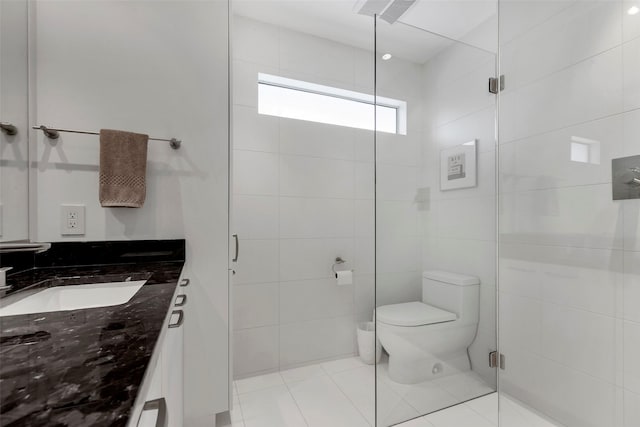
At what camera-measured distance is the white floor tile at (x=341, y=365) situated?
2.14m

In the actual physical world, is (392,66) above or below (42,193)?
above

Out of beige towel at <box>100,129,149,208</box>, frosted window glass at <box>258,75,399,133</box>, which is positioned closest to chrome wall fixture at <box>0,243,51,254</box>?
beige towel at <box>100,129,149,208</box>

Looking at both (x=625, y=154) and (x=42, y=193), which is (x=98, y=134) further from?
(x=625, y=154)

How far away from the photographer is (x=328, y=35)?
2.26m

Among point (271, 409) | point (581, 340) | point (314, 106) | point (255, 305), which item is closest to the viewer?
point (581, 340)

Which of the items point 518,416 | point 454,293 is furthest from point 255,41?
point 518,416

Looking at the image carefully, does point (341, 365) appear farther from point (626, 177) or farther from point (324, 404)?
point (626, 177)

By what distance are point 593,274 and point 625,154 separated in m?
0.59

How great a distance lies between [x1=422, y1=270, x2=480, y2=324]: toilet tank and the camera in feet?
5.92

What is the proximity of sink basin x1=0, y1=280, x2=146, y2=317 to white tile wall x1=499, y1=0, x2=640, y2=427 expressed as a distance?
6.62ft

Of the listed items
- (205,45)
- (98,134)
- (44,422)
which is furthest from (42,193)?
(44,422)

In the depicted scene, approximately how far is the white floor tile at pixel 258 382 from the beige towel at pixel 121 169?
1397mm

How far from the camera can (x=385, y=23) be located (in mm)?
1759

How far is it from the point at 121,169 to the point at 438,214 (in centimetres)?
172
